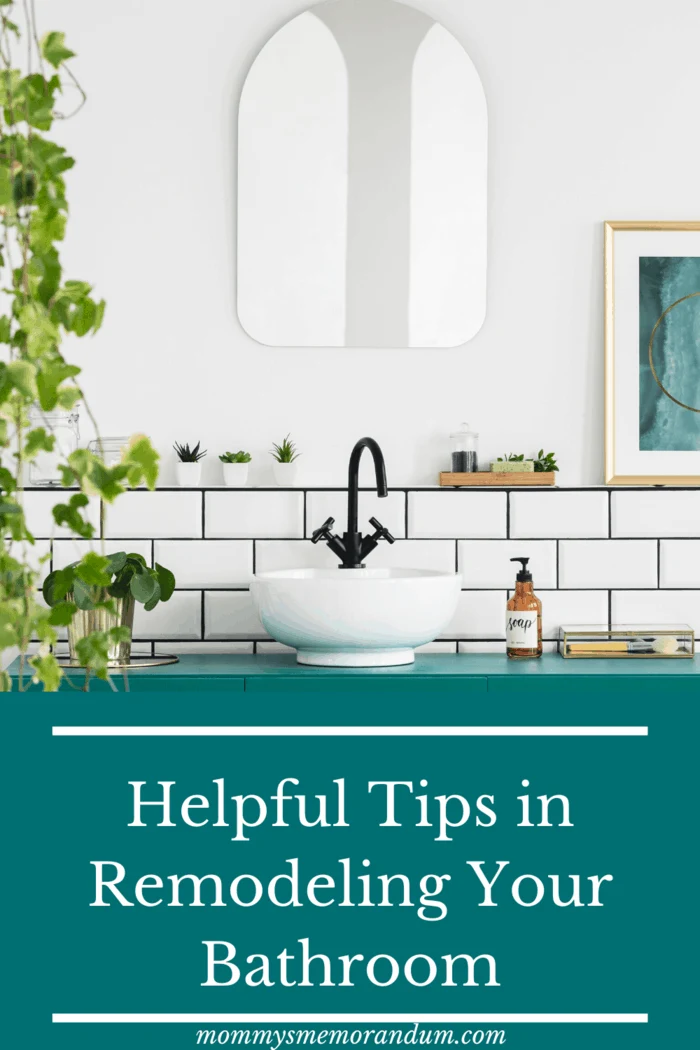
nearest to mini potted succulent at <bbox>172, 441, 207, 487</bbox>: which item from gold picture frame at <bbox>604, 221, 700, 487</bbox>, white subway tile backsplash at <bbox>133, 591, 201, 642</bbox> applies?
white subway tile backsplash at <bbox>133, 591, 201, 642</bbox>

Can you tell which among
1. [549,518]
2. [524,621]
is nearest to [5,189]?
[524,621]

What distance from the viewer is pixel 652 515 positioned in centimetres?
211

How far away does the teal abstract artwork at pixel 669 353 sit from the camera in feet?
6.93

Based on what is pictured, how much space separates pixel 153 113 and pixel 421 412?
795mm

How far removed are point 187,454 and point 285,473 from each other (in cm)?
20

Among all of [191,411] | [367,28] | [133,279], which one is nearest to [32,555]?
[191,411]

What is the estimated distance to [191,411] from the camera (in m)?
2.11

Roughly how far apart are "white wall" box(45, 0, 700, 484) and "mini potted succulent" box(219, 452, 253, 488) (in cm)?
5

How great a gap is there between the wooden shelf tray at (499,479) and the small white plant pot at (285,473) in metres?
0.29

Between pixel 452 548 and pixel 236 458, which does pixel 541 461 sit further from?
pixel 236 458

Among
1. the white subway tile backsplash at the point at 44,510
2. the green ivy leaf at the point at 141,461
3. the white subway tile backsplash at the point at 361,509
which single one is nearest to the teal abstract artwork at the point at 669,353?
the white subway tile backsplash at the point at 361,509
